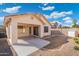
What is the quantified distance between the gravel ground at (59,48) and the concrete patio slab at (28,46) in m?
0.08

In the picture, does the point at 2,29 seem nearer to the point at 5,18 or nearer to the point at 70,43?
the point at 5,18

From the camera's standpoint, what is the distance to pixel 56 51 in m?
4.02

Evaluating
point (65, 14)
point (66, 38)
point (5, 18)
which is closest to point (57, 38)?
point (66, 38)

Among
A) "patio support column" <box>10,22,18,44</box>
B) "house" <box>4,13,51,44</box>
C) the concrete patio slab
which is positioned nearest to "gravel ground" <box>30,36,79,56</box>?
the concrete patio slab

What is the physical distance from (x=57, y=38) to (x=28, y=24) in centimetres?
58

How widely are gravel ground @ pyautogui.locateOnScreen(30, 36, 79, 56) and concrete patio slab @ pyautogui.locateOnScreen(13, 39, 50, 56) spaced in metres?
0.08

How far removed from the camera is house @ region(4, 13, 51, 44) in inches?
157

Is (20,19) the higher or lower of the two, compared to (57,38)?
higher

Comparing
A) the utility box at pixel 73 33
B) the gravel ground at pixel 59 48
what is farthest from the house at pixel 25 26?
the utility box at pixel 73 33

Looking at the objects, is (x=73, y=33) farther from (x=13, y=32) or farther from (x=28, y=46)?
(x=13, y=32)

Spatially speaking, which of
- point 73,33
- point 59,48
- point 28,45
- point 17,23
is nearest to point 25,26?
point 17,23

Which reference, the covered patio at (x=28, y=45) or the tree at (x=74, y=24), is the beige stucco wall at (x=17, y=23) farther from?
the tree at (x=74, y=24)

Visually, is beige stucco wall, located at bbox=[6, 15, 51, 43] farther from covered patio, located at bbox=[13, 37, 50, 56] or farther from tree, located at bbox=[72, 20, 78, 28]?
tree, located at bbox=[72, 20, 78, 28]

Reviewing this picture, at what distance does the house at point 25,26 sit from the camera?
3.98 m
